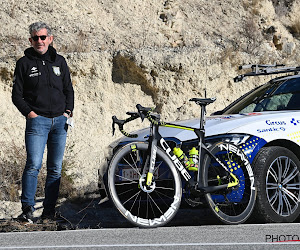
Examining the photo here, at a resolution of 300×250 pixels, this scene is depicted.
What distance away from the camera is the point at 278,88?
8203mm

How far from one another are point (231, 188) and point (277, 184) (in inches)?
21.9

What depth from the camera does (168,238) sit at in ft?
18.5

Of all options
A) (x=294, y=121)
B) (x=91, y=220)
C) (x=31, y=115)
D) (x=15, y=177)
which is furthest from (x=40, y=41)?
→ (x=15, y=177)

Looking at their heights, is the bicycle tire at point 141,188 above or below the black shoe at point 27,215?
above

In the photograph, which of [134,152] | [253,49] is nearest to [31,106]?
[134,152]

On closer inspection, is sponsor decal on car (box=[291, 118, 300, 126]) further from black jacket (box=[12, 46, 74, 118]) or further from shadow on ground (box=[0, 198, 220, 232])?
black jacket (box=[12, 46, 74, 118])

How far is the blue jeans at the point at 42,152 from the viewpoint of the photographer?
6.78m

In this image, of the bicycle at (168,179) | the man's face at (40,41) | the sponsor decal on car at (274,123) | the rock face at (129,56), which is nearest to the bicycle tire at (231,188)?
the bicycle at (168,179)

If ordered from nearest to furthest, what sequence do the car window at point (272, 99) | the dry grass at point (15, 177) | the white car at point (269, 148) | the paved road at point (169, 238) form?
1. the paved road at point (169, 238)
2. the white car at point (269, 148)
3. the car window at point (272, 99)
4. the dry grass at point (15, 177)

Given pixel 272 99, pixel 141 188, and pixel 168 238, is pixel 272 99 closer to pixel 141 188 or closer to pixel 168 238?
pixel 141 188

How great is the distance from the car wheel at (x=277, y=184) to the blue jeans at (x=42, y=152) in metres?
2.27

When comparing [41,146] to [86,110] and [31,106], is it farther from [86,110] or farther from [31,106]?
[86,110]

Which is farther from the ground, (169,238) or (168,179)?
(168,179)

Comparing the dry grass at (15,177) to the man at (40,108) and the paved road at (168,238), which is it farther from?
the paved road at (168,238)
